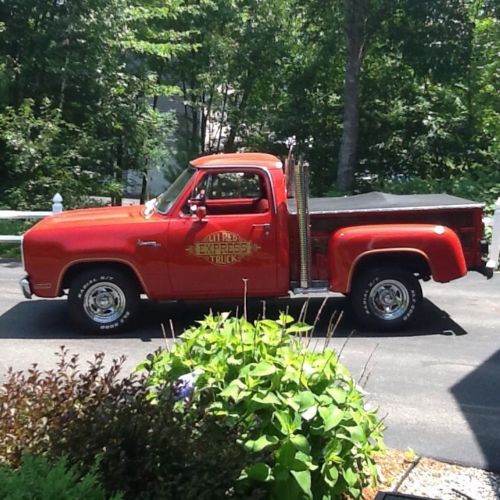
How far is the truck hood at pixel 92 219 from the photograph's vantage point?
27.2 ft

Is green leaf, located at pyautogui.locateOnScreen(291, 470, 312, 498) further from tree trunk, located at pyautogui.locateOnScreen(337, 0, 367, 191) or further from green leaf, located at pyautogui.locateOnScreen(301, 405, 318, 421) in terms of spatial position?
tree trunk, located at pyautogui.locateOnScreen(337, 0, 367, 191)

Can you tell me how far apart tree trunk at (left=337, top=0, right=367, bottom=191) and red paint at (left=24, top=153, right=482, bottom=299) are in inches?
372

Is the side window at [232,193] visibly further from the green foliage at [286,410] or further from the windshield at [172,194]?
the green foliage at [286,410]

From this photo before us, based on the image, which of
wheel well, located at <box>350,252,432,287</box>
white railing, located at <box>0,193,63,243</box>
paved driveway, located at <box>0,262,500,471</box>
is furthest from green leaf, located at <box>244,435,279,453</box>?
white railing, located at <box>0,193,63,243</box>

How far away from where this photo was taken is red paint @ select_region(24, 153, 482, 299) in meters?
8.14

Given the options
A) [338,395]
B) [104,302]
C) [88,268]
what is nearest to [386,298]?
[104,302]

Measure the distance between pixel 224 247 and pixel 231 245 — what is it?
74 millimetres

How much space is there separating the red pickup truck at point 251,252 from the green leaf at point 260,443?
4.53 m

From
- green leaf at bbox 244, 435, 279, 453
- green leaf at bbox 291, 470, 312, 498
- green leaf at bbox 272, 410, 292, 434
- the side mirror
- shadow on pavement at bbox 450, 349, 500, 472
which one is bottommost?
shadow on pavement at bbox 450, 349, 500, 472

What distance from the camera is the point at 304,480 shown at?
363cm

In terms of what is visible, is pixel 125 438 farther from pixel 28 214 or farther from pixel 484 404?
pixel 28 214

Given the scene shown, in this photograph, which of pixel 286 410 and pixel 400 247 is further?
pixel 400 247

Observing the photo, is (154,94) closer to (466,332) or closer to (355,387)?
(466,332)

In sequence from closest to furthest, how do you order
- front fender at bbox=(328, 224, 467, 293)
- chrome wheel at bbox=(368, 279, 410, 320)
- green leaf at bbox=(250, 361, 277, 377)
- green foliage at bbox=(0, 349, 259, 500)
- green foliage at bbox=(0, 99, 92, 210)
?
green foliage at bbox=(0, 349, 259, 500)
green leaf at bbox=(250, 361, 277, 377)
front fender at bbox=(328, 224, 467, 293)
chrome wheel at bbox=(368, 279, 410, 320)
green foliage at bbox=(0, 99, 92, 210)
